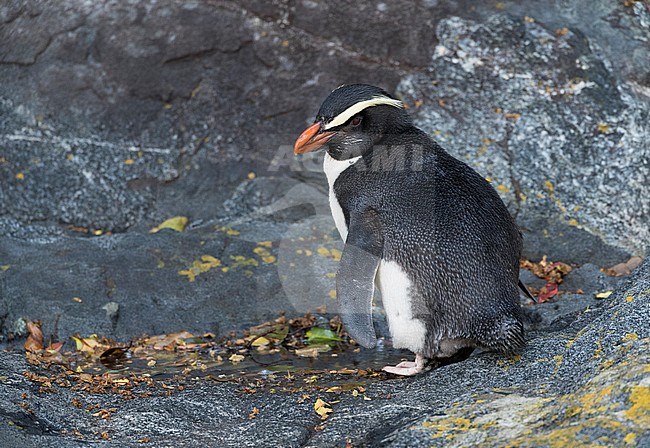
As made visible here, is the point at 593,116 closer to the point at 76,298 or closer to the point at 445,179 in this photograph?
the point at 445,179

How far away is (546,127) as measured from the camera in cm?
461

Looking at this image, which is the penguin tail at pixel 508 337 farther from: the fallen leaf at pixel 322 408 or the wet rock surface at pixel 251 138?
the wet rock surface at pixel 251 138

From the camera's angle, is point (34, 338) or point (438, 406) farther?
point (34, 338)

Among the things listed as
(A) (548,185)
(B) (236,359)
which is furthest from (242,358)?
(A) (548,185)

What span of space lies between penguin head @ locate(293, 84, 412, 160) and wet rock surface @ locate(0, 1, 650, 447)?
2.99 ft

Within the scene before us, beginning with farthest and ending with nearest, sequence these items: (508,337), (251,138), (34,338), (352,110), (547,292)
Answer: (251,138) → (547,292) → (34,338) → (352,110) → (508,337)

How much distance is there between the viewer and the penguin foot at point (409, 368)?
299 centimetres

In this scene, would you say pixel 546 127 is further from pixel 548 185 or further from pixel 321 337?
→ pixel 321 337

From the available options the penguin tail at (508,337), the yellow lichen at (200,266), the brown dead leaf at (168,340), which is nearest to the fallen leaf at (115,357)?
the brown dead leaf at (168,340)

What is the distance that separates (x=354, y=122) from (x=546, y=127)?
1.78 m

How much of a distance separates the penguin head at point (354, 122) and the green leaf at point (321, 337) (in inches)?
29.4

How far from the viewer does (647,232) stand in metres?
4.34

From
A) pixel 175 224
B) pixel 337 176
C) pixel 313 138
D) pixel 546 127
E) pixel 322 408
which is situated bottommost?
pixel 175 224

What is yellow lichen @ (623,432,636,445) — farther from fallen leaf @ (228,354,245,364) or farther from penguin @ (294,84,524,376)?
fallen leaf @ (228,354,245,364)
